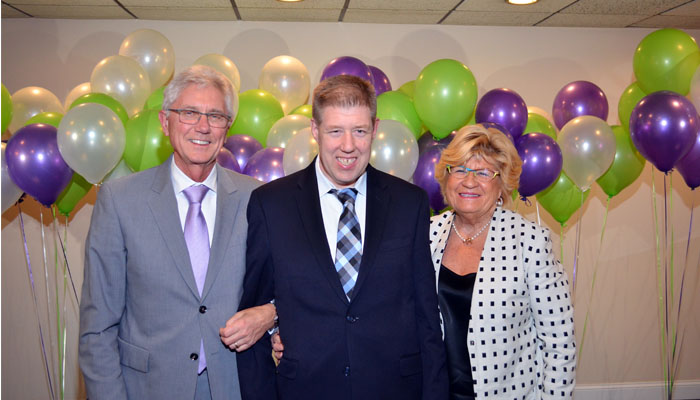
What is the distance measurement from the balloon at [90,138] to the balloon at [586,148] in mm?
2430

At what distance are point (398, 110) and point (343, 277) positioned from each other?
1.70 metres

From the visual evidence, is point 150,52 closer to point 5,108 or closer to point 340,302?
point 5,108

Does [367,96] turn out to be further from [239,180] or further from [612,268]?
[612,268]

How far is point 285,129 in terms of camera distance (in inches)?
126

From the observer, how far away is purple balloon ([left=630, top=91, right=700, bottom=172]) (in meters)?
3.00

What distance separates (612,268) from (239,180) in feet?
13.2

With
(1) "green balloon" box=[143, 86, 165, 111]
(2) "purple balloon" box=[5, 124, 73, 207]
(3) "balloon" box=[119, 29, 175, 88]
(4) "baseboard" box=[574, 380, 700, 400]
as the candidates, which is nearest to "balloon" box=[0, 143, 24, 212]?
(2) "purple balloon" box=[5, 124, 73, 207]

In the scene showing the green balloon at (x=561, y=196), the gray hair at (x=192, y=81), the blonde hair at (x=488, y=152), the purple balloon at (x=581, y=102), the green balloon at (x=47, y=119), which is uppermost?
the purple balloon at (x=581, y=102)

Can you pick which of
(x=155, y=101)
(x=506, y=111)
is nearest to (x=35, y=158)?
(x=155, y=101)

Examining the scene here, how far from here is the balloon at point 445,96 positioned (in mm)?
3012

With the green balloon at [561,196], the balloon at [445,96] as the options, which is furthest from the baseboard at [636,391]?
the balloon at [445,96]

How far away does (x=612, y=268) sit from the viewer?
16.1ft

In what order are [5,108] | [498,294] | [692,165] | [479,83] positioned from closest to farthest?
[498,294] → [5,108] → [692,165] → [479,83]

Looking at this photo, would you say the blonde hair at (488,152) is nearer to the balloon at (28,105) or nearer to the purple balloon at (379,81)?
the purple balloon at (379,81)
